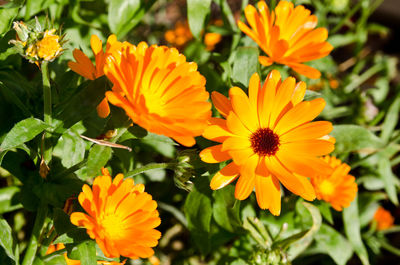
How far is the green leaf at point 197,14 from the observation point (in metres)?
1.63

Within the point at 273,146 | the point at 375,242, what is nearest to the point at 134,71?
the point at 273,146

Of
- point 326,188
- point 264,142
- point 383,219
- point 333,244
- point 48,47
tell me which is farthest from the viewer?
point 383,219

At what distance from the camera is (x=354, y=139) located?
1.68 metres

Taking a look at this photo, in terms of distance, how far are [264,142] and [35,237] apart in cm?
76

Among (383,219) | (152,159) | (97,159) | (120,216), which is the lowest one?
(383,219)

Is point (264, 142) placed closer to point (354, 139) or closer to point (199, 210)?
point (199, 210)

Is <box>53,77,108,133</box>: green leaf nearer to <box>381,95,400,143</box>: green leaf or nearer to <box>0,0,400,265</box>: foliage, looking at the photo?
<box>0,0,400,265</box>: foliage

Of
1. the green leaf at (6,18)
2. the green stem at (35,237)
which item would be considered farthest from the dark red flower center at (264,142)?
the green leaf at (6,18)

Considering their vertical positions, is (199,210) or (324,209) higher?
(199,210)

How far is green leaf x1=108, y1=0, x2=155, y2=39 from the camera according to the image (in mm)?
1634

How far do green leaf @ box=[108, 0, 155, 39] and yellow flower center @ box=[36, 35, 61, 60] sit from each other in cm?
65

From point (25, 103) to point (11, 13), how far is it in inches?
11.5

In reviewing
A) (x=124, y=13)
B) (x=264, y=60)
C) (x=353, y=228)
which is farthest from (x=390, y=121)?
(x=124, y=13)

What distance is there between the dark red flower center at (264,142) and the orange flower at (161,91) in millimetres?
244
